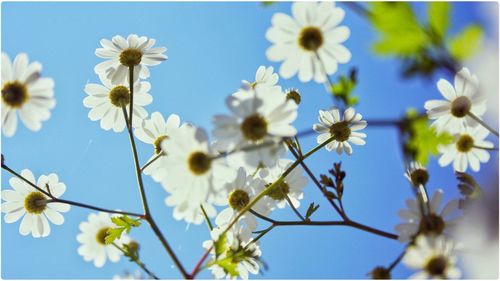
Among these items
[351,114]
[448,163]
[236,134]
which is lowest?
[236,134]

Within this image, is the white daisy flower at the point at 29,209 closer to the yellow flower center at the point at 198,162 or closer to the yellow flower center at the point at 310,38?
the yellow flower center at the point at 198,162

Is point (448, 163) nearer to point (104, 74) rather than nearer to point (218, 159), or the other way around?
point (218, 159)

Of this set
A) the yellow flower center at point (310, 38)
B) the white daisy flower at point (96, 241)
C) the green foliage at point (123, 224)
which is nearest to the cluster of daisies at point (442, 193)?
the yellow flower center at point (310, 38)

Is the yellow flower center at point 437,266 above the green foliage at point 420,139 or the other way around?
the other way around

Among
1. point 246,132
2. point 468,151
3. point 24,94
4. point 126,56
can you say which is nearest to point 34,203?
point 126,56

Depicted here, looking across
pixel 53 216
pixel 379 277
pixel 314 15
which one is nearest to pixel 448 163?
pixel 379 277

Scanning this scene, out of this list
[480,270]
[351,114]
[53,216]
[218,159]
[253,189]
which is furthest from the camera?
[53,216]

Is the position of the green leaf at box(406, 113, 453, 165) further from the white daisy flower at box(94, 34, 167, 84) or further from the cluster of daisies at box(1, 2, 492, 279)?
the white daisy flower at box(94, 34, 167, 84)
